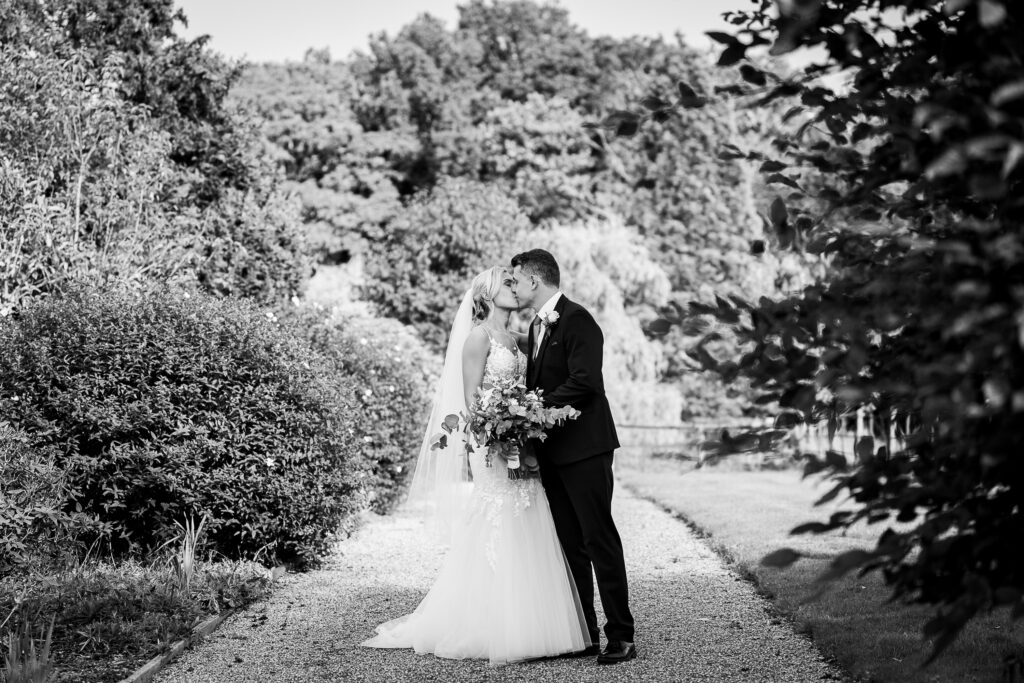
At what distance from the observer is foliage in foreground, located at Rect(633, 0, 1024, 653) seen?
186 cm

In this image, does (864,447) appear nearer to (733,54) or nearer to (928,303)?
(928,303)

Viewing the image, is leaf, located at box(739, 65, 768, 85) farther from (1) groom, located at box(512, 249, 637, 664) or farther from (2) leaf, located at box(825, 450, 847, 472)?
(1) groom, located at box(512, 249, 637, 664)

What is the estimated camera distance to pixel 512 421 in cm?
561

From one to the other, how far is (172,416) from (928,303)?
281 inches

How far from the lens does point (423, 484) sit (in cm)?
711

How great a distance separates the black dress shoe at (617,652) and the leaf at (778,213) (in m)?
3.73

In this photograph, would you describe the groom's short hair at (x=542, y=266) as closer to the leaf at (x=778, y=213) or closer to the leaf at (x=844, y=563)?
the leaf at (x=778, y=213)

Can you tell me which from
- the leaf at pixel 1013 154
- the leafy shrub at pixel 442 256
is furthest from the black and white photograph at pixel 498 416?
the leafy shrub at pixel 442 256

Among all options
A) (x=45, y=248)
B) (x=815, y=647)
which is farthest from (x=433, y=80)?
(x=815, y=647)

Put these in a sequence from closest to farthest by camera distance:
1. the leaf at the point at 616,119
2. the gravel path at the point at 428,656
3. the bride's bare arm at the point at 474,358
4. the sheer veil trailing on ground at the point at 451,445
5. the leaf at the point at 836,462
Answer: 1. the leaf at the point at 836,462
2. the leaf at the point at 616,119
3. the gravel path at the point at 428,656
4. the bride's bare arm at the point at 474,358
5. the sheer veil trailing on ground at the point at 451,445

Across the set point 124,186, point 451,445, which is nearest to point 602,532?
point 451,445

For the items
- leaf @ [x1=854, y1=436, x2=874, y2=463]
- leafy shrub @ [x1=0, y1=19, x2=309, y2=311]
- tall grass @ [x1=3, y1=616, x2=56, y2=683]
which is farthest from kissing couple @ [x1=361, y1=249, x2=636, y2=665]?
leafy shrub @ [x1=0, y1=19, x2=309, y2=311]

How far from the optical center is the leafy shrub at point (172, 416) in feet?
26.3

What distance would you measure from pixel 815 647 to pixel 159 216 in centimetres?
1068
